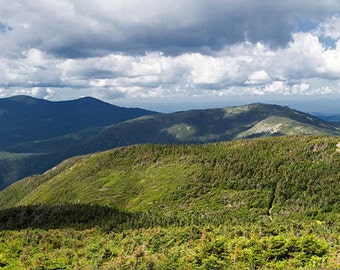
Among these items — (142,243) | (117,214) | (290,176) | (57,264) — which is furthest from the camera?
(290,176)

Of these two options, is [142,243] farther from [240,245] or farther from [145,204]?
[145,204]

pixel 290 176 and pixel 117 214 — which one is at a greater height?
pixel 290 176

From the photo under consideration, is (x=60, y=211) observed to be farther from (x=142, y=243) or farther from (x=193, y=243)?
(x=193, y=243)

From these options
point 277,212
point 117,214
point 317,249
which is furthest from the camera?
point 117,214

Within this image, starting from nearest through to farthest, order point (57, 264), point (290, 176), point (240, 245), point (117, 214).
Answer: point (240, 245) < point (57, 264) < point (117, 214) < point (290, 176)

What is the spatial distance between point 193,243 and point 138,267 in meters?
21.3

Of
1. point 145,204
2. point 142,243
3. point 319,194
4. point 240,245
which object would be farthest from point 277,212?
point 240,245

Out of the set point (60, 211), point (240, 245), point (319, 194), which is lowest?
point (60, 211)

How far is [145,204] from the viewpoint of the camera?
196000 millimetres

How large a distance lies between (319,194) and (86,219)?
114m

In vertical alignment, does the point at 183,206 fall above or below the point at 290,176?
below

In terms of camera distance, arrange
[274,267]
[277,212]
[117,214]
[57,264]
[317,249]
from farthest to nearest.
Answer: [117,214] < [277,212] < [57,264] < [317,249] < [274,267]

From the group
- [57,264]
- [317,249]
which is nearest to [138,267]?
[57,264]

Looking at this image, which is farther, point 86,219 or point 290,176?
point 290,176
